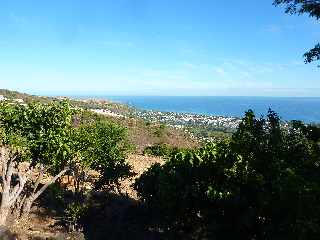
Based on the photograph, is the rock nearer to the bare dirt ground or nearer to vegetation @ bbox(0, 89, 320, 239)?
the bare dirt ground

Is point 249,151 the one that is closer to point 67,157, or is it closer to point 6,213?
point 67,157

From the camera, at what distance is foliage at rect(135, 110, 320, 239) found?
49.3 feet

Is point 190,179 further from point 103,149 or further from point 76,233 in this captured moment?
point 103,149

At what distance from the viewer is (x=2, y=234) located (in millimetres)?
25500

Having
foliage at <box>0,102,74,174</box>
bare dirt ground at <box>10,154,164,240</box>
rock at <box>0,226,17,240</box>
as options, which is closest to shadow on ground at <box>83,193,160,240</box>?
bare dirt ground at <box>10,154,164,240</box>

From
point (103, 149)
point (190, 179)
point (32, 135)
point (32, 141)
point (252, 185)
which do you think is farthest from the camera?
point (103, 149)

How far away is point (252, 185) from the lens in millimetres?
19625

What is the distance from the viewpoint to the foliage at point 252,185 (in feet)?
49.3

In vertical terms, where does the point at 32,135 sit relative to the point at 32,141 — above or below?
above

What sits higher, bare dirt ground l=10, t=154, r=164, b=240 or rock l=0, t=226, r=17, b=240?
rock l=0, t=226, r=17, b=240

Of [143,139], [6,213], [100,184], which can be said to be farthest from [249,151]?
[143,139]

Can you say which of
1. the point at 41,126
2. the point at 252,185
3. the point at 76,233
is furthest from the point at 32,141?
the point at 252,185

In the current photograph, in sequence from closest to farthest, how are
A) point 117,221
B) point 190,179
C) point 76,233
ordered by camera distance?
point 190,179, point 76,233, point 117,221

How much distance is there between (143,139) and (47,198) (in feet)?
226
